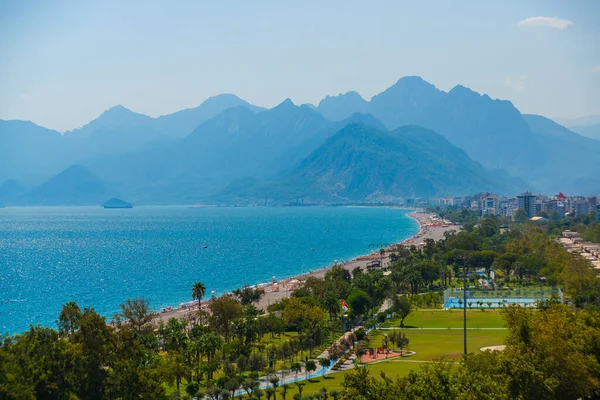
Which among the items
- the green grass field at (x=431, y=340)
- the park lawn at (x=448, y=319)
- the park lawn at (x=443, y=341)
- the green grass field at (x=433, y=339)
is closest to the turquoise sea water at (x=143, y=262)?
the park lawn at (x=448, y=319)

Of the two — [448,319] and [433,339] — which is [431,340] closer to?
[433,339]

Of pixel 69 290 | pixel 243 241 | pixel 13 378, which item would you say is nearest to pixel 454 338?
pixel 13 378

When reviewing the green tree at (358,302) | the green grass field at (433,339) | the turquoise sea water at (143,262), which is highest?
the green tree at (358,302)

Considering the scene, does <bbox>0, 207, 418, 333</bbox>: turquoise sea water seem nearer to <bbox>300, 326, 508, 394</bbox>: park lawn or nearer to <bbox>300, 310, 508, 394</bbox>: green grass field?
<bbox>300, 310, 508, 394</bbox>: green grass field

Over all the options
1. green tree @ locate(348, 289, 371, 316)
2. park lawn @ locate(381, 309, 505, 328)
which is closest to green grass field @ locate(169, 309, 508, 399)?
park lawn @ locate(381, 309, 505, 328)

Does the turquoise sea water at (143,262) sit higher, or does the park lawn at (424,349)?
the park lawn at (424,349)

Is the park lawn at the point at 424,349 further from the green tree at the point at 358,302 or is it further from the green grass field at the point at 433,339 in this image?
the green tree at the point at 358,302

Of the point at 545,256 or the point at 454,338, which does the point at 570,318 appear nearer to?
the point at 454,338

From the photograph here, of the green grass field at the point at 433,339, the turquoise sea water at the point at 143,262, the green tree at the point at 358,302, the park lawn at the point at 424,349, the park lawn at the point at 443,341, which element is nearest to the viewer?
the park lawn at the point at 424,349

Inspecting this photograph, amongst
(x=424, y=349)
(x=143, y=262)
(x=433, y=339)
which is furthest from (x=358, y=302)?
(x=143, y=262)
